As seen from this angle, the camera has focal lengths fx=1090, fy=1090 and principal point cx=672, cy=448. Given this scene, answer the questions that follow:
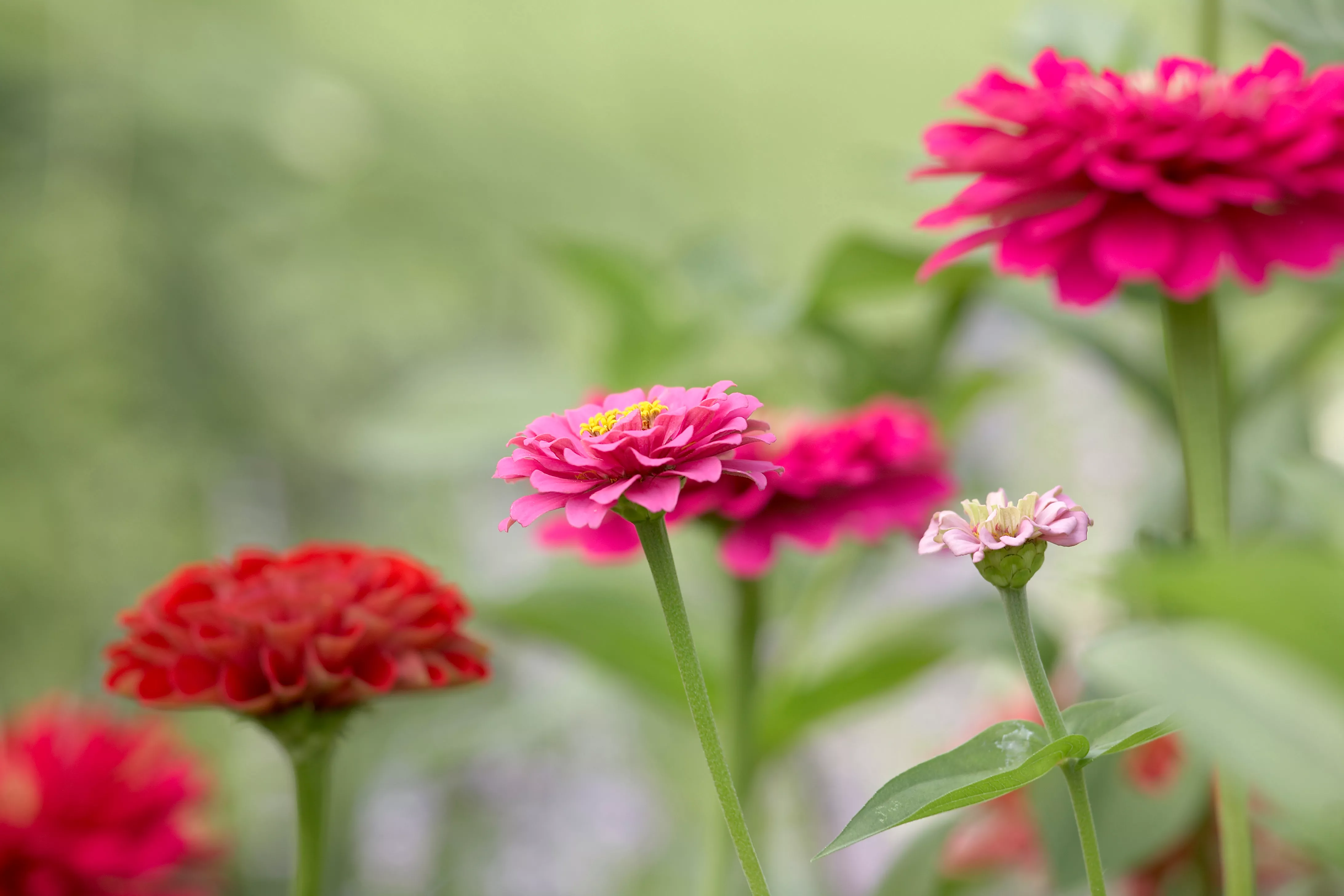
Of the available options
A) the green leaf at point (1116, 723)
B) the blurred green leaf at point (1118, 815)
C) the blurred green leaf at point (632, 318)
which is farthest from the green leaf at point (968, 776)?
the blurred green leaf at point (632, 318)

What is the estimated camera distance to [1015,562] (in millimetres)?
133

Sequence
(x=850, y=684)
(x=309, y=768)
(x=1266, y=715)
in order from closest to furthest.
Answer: (x=1266, y=715)
(x=309, y=768)
(x=850, y=684)

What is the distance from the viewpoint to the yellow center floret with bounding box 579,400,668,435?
0.47ft

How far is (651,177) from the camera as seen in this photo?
74 cm

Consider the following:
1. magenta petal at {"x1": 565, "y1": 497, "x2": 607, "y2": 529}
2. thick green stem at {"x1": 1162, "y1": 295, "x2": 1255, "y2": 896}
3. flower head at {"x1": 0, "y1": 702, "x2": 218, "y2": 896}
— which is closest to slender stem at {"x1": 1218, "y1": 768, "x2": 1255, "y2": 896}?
thick green stem at {"x1": 1162, "y1": 295, "x2": 1255, "y2": 896}

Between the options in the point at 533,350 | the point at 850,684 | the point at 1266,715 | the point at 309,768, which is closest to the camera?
the point at 1266,715

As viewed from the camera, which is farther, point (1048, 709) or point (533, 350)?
point (533, 350)

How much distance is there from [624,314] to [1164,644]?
0.29 meters

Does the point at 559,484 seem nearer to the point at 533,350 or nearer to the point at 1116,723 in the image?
the point at 1116,723

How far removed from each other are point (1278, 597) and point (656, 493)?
0.22 feet

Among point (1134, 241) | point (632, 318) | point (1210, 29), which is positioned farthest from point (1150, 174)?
point (632, 318)

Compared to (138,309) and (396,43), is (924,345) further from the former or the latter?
(396,43)

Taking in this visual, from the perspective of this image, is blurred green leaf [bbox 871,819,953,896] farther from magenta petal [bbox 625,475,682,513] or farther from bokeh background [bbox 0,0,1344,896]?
magenta petal [bbox 625,475,682,513]

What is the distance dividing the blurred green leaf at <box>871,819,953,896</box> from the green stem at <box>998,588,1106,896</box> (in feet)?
0.44
